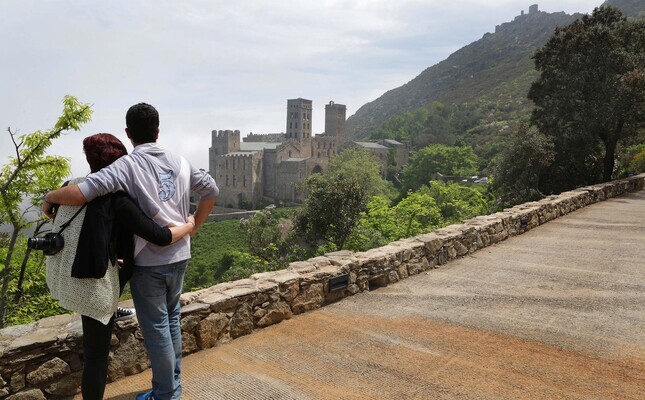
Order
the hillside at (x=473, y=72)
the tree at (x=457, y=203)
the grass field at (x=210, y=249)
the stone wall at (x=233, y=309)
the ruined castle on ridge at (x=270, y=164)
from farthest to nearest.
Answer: the hillside at (x=473, y=72)
the ruined castle on ridge at (x=270, y=164)
the grass field at (x=210, y=249)
the tree at (x=457, y=203)
the stone wall at (x=233, y=309)

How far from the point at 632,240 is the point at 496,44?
161469 mm

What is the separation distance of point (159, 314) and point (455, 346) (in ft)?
9.01

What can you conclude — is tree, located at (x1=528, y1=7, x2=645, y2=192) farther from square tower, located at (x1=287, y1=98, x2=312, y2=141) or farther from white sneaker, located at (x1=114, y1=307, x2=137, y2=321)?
square tower, located at (x1=287, y1=98, x2=312, y2=141)

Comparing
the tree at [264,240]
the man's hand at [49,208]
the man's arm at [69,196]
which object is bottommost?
the tree at [264,240]

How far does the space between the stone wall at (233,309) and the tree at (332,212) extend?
10.7 metres

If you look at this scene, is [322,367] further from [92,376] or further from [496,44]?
[496,44]

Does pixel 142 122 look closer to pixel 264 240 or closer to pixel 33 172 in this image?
pixel 33 172

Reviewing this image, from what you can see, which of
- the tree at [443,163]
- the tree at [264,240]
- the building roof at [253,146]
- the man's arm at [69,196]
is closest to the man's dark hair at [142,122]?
the man's arm at [69,196]

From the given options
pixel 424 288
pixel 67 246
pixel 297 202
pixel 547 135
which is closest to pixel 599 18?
pixel 547 135

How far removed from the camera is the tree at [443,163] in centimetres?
5781

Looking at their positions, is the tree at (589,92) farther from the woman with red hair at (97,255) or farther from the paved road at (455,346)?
the woman with red hair at (97,255)

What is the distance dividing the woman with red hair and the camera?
3 centimetres

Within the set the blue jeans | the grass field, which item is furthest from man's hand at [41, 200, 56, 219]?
the grass field

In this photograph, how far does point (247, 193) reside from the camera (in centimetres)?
7069
